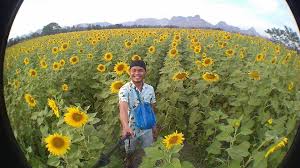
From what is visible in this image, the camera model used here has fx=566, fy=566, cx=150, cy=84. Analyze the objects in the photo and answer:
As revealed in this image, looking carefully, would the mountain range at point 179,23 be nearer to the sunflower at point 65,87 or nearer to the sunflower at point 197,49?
the sunflower at point 197,49

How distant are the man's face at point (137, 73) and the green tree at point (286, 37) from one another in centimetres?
62

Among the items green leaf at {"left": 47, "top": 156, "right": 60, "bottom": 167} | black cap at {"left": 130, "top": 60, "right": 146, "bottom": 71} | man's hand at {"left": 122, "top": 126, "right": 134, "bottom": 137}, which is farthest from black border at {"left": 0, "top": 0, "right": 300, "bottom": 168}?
black cap at {"left": 130, "top": 60, "right": 146, "bottom": 71}

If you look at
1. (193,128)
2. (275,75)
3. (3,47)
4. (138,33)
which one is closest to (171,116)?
(193,128)

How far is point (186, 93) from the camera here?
2.99m

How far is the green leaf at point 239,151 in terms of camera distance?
273 cm

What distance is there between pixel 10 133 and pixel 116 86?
590 millimetres

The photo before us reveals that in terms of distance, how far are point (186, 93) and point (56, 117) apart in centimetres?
69

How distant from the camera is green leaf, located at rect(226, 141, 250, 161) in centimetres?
273

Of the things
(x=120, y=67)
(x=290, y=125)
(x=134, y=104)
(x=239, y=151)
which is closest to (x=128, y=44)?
(x=120, y=67)

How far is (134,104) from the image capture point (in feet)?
8.27

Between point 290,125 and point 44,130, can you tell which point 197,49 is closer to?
point 290,125

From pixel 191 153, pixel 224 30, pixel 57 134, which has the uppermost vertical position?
pixel 224 30

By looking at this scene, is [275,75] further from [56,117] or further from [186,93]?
[56,117]

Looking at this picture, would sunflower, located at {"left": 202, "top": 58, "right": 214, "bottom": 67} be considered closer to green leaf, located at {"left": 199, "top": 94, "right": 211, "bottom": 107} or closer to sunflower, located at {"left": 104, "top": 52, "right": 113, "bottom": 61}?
green leaf, located at {"left": 199, "top": 94, "right": 211, "bottom": 107}
